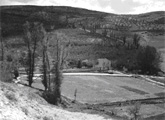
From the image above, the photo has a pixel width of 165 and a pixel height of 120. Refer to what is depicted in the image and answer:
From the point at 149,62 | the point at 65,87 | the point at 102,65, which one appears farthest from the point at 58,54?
the point at 149,62

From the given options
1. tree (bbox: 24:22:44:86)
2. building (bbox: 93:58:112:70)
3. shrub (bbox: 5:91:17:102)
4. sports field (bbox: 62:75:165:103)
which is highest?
tree (bbox: 24:22:44:86)

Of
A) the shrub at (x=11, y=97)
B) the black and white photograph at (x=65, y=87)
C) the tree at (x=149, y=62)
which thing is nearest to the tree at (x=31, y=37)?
the black and white photograph at (x=65, y=87)

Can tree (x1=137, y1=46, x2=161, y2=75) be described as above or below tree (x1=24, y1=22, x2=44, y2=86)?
below

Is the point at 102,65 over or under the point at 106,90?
over

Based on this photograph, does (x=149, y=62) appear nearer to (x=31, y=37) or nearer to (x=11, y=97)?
(x=31, y=37)

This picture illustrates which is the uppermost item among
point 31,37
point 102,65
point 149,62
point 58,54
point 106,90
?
point 31,37

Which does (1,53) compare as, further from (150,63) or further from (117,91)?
(150,63)

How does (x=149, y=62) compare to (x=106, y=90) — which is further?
(x=149, y=62)

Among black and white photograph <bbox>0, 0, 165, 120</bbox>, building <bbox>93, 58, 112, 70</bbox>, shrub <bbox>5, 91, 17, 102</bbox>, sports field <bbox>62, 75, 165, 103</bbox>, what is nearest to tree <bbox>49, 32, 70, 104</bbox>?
black and white photograph <bbox>0, 0, 165, 120</bbox>

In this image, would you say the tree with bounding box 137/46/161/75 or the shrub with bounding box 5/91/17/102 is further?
the tree with bounding box 137/46/161/75

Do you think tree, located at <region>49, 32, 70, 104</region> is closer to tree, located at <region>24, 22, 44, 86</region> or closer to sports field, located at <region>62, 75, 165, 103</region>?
tree, located at <region>24, 22, 44, 86</region>

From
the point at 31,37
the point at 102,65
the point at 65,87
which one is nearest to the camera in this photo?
the point at 31,37

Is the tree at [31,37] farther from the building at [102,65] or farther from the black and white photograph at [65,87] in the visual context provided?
the building at [102,65]
